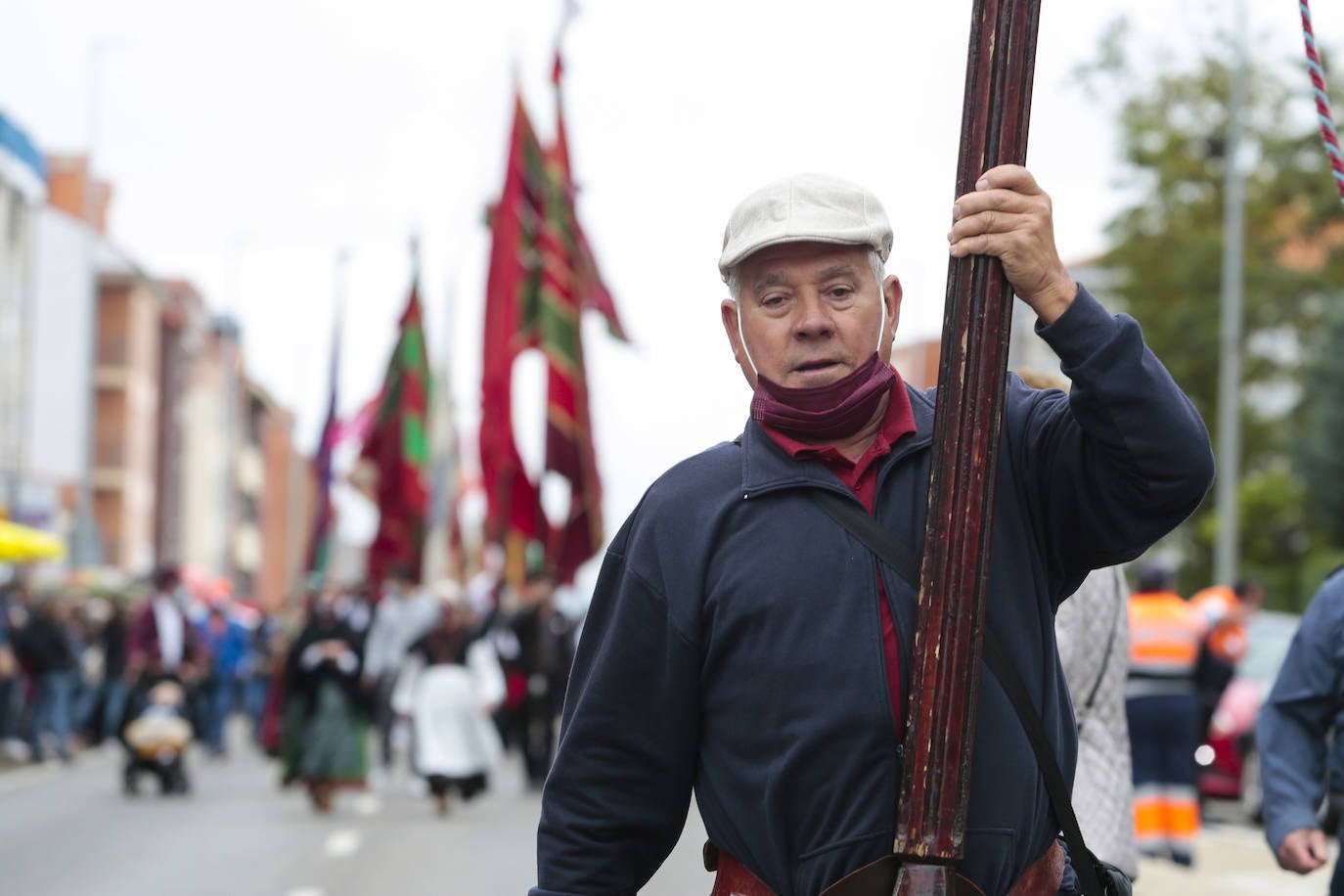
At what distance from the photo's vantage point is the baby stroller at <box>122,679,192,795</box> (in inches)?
785

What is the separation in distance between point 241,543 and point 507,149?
76.8 meters

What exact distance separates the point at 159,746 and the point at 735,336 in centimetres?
1740

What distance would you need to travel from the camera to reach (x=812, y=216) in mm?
3168

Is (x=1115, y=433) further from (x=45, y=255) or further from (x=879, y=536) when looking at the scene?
(x=45, y=255)

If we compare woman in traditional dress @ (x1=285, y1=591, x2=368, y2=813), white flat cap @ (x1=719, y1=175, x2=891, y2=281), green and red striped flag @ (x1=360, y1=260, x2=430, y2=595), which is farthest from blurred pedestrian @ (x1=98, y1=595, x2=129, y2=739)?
white flat cap @ (x1=719, y1=175, x2=891, y2=281)

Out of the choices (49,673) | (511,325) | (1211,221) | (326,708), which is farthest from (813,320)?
(1211,221)

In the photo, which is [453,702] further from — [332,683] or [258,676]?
[258,676]

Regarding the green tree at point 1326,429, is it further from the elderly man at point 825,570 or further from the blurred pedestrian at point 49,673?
the elderly man at point 825,570

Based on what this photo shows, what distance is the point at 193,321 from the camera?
8850 cm

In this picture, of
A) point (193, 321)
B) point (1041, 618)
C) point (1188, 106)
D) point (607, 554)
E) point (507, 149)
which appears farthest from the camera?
point (193, 321)

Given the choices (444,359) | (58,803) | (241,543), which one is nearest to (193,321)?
(241,543)

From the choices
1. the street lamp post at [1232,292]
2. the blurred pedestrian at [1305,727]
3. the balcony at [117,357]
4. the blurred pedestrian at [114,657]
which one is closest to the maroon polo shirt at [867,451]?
the blurred pedestrian at [1305,727]

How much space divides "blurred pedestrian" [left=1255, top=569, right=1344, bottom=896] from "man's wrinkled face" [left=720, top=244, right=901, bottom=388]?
99.1 inches

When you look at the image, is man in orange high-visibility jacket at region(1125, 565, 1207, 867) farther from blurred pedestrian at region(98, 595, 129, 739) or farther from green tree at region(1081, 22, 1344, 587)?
green tree at region(1081, 22, 1344, 587)
